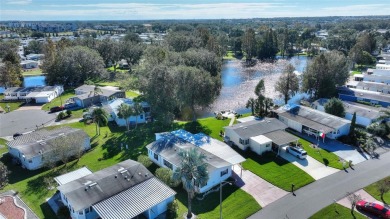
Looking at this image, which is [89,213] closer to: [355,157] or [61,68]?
[355,157]

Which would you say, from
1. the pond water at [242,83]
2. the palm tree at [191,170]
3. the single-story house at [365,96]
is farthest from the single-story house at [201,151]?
the single-story house at [365,96]

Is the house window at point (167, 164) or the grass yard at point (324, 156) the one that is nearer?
the house window at point (167, 164)

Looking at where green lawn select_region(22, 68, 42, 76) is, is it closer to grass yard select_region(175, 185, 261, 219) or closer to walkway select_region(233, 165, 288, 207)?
grass yard select_region(175, 185, 261, 219)

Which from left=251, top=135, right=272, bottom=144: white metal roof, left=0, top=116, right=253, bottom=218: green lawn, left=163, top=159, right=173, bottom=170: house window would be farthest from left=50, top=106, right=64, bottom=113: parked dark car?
left=251, top=135, right=272, bottom=144: white metal roof

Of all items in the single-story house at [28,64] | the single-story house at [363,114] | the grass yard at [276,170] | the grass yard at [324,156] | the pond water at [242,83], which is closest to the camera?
the grass yard at [276,170]

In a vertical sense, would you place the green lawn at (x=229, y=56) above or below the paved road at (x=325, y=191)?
above

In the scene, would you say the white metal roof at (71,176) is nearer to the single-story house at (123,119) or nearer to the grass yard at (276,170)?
the single-story house at (123,119)

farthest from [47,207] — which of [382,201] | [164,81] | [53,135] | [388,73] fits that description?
[388,73]

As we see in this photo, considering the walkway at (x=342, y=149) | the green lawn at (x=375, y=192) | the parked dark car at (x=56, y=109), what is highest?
the parked dark car at (x=56, y=109)
